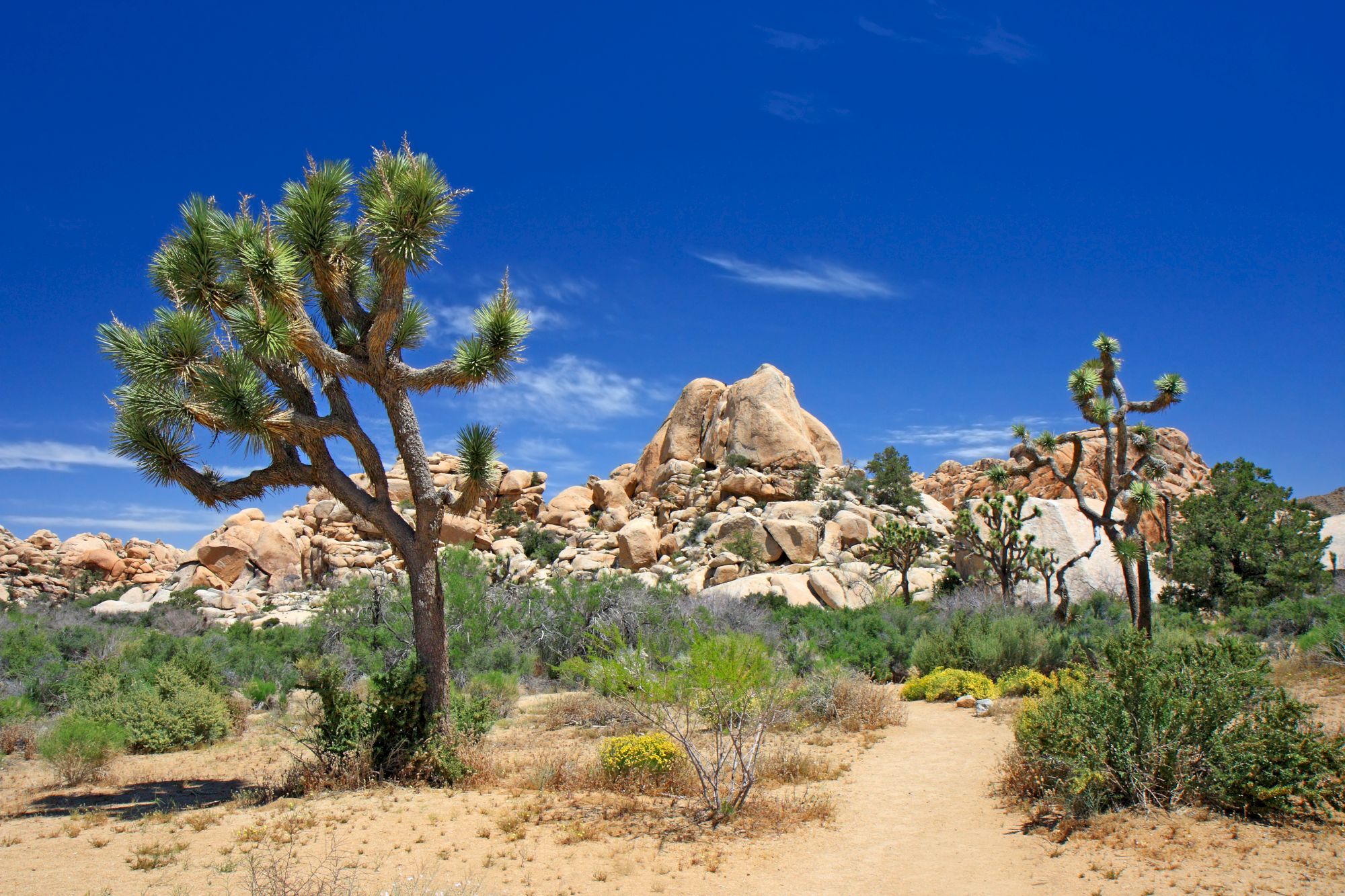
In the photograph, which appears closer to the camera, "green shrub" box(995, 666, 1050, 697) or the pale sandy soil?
the pale sandy soil

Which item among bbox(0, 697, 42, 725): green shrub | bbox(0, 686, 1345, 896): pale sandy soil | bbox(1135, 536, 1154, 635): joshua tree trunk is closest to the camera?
bbox(0, 686, 1345, 896): pale sandy soil

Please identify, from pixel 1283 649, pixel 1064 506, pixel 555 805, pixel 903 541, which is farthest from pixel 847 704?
pixel 1064 506

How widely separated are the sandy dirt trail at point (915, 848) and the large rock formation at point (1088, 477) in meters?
26.4

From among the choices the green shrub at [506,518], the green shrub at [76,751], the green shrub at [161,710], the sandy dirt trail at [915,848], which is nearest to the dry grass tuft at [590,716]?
the sandy dirt trail at [915,848]

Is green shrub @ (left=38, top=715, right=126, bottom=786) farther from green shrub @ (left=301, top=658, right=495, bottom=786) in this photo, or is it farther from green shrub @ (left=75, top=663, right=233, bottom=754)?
green shrub @ (left=301, top=658, right=495, bottom=786)

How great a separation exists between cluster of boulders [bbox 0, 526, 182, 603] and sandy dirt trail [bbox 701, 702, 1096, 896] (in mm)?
34787

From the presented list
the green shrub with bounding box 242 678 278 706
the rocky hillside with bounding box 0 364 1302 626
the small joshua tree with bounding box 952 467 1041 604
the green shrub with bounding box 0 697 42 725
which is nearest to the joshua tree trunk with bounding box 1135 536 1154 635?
the small joshua tree with bounding box 952 467 1041 604

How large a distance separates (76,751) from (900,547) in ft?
68.8

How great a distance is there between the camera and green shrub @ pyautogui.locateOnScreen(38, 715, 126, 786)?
362 inches

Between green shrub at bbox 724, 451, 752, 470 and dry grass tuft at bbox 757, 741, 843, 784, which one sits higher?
green shrub at bbox 724, 451, 752, 470

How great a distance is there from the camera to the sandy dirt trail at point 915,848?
18.5ft

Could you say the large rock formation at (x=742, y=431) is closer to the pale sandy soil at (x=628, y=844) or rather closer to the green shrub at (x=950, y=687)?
the green shrub at (x=950, y=687)

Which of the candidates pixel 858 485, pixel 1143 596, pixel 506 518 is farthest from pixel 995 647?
pixel 506 518

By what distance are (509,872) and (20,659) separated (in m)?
13.3
